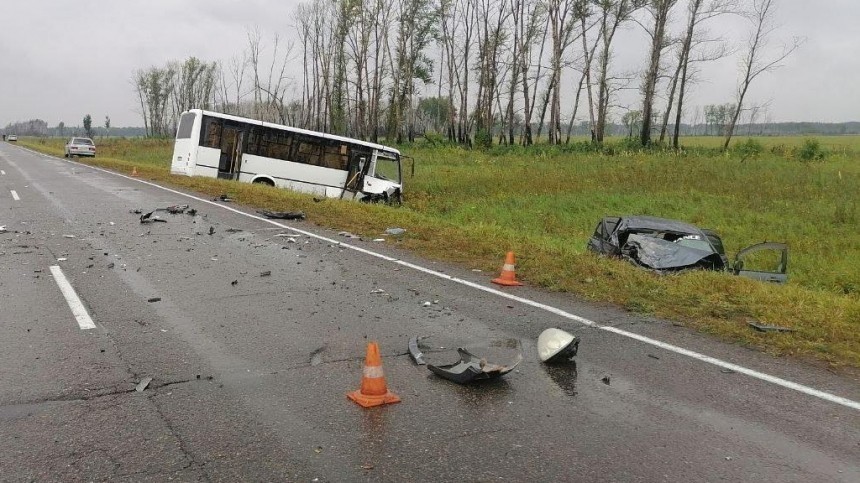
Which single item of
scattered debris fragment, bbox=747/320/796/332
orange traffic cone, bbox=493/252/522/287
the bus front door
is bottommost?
scattered debris fragment, bbox=747/320/796/332

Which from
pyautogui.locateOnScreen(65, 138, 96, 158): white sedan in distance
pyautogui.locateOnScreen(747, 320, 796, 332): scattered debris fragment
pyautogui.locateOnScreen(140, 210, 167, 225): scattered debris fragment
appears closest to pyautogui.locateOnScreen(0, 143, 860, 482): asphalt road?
pyautogui.locateOnScreen(747, 320, 796, 332): scattered debris fragment

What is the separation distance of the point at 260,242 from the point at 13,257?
3.56 meters

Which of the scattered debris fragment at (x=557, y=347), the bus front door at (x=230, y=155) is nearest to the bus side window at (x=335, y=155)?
the bus front door at (x=230, y=155)

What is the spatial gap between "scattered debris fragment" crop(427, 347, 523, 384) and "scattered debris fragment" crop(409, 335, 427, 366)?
0.53ft

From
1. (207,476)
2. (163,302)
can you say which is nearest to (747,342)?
(207,476)

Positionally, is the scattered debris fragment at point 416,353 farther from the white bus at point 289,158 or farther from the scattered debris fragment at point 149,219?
the white bus at point 289,158

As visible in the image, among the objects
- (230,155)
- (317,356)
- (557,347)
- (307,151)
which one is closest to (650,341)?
(557,347)

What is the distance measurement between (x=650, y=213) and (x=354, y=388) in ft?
59.9

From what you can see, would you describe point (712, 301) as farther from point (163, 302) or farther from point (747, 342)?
point (163, 302)

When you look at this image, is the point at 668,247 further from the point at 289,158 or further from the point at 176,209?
the point at 289,158

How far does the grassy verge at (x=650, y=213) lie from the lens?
6979 millimetres

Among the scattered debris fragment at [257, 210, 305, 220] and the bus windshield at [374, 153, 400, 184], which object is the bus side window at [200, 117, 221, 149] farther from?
the scattered debris fragment at [257, 210, 305, 220]

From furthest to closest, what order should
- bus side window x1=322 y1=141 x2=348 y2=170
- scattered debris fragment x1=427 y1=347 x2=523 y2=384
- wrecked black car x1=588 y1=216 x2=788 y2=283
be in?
bus side window x1=322 y1=141 x2=348 y2=170, wrecked black car x1=588 y1=216 x2=788 y2=283, scattered debris fragment x1=427 y1=347 x2=523 y2=384

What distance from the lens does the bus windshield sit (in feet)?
75.7
